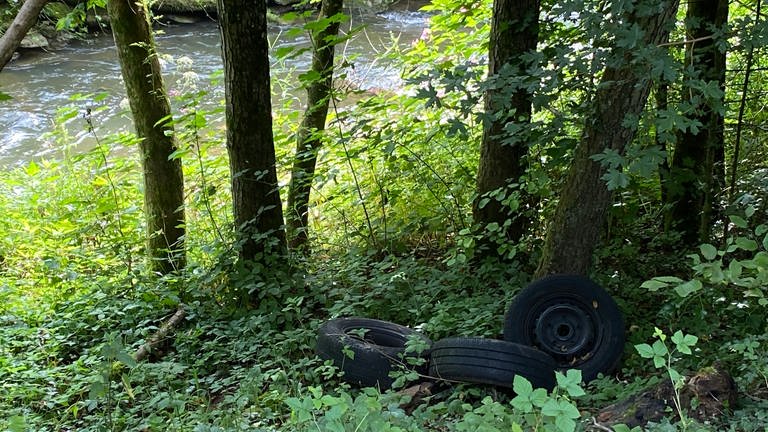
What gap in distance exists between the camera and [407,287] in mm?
4773

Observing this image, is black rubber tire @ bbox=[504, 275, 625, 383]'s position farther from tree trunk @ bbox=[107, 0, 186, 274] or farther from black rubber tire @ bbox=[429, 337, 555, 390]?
tree trunk @ bbox=[107, 0, 186, 274]

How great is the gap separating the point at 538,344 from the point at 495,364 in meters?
0.46

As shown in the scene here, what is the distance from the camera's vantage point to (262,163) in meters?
4.98

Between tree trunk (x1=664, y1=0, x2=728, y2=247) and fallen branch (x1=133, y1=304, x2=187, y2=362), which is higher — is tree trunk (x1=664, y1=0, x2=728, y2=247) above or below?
above

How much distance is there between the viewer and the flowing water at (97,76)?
11932mm

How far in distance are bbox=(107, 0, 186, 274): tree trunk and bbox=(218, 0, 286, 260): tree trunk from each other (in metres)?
0.90

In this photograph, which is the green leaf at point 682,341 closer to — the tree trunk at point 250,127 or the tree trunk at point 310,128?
the tree trunk at point 250,127

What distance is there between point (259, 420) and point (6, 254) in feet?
17.5

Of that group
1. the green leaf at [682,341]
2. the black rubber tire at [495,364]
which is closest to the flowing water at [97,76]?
the black rubber tire at [495,364]

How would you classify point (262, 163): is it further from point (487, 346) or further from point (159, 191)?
point (487, 346)

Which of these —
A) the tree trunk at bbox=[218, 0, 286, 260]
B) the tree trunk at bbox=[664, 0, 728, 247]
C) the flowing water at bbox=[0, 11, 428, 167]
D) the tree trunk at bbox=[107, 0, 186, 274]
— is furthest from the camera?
the flowing water at bbox=[0, 11, 428, 167]

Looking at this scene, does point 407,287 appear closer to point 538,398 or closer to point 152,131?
point 538,398

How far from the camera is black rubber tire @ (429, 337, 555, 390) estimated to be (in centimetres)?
325

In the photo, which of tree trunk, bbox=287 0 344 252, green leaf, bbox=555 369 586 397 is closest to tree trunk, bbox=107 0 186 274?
tree trunk, bbox=287 0 344 252
